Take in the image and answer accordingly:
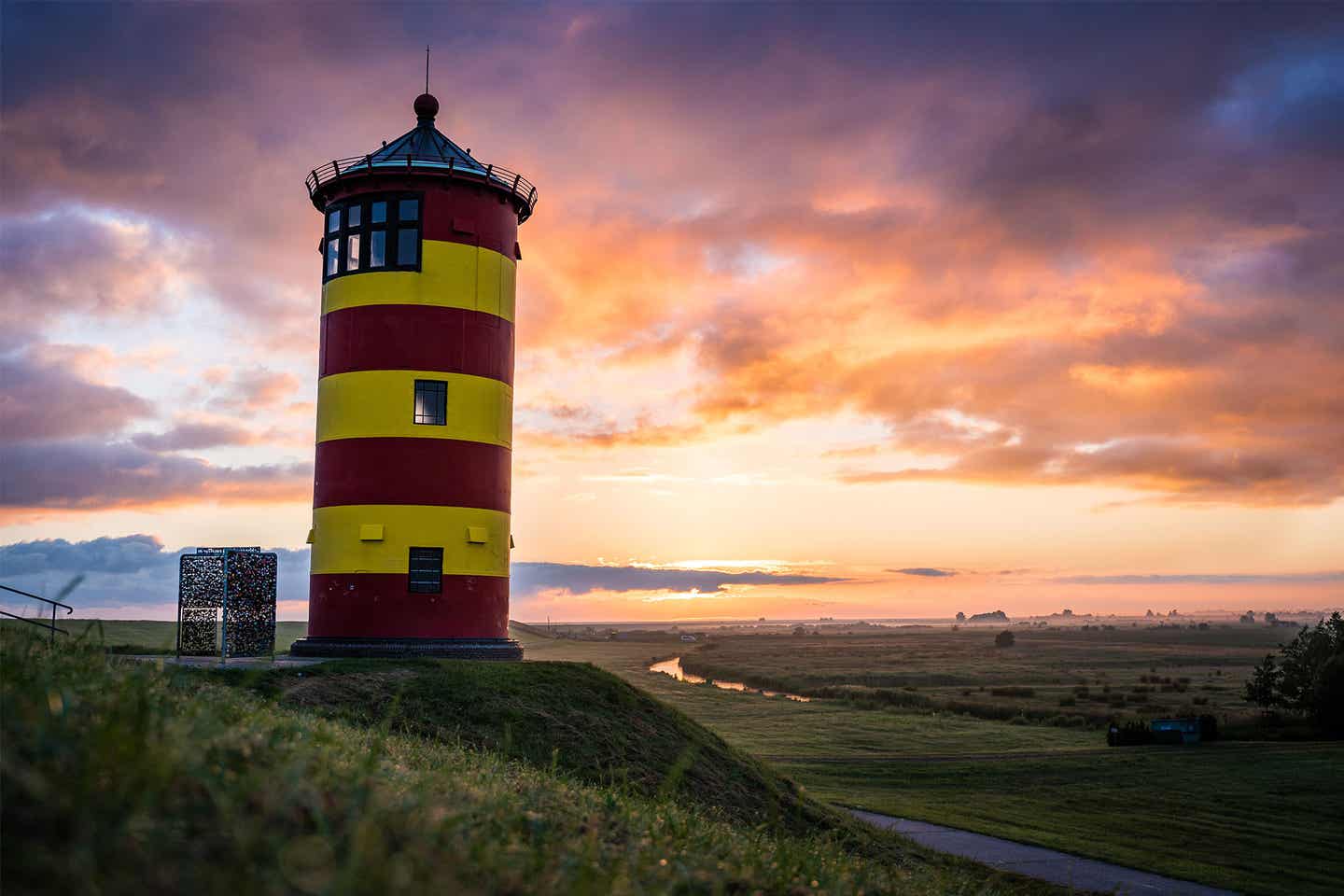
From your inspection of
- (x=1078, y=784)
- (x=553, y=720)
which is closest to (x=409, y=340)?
(x=553, y=720)

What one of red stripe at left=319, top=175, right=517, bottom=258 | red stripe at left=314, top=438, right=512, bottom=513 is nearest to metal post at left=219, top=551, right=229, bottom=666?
red stripe at left=314, top=438, right=512, bottom=513

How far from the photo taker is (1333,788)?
30.8m

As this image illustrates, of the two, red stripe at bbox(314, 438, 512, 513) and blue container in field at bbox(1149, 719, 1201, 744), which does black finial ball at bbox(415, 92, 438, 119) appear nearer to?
red stripe at bbox(314, 438, 512, 513)

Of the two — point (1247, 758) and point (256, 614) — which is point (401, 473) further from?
point (1247, 758)

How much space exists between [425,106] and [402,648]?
1540 centimetres

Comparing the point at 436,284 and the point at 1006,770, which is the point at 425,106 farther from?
the point at 1006,770

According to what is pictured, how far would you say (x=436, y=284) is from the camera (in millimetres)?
25109

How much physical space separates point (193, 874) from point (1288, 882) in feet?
76.7

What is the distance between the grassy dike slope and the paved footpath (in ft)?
46.0

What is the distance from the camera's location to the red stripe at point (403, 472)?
2445 cm

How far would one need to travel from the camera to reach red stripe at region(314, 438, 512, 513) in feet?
Answer: 80.2

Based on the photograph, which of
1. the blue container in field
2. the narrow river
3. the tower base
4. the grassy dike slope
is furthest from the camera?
the narrow river

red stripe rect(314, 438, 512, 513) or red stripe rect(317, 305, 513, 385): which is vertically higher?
red stripe rect(317, 305, 513, 385)

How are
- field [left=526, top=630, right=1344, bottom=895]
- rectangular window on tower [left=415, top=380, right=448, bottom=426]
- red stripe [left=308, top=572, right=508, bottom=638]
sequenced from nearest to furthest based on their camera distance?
field [left=526, top=630, right=1344, bottom=895] → red stripe [left=308, top=572, right=508, bottom=638] → rectangular window on tower [left=415, top=380, right=448, bottom=426]
